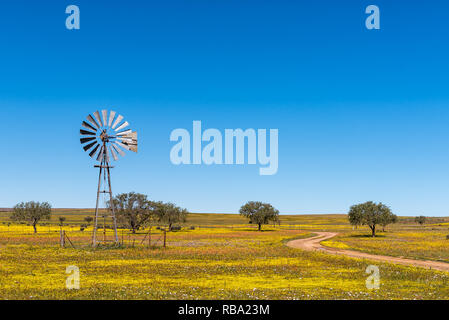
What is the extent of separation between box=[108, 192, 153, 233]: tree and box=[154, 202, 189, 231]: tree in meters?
5.90

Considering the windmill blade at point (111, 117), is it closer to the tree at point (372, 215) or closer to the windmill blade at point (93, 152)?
the windmill blade at point (93, 152)

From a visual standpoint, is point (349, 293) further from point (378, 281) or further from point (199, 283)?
point (199, 283)

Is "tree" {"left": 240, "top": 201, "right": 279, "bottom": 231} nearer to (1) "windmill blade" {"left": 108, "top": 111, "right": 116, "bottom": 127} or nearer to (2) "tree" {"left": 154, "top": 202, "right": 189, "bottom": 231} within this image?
(2) "tree" {"left": 154, "top": 202, "right": 189, "bottom": 231}

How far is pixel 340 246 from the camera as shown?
54312 mm

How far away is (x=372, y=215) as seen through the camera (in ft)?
302

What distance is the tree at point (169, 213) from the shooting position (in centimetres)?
10912

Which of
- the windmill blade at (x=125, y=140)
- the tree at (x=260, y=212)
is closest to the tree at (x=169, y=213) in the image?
the tree at (x=260, y=212)

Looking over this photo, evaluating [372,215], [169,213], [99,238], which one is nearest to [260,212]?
[169,213]

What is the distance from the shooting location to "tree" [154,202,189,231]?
109125 mm

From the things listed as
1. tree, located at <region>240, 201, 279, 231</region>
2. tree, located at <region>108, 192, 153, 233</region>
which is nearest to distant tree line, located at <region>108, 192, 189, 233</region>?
tree, located at <region>108, 192, 153, 233</region>

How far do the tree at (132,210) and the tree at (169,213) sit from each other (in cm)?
590

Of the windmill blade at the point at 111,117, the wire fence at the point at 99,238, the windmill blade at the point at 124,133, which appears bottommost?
the wire fence at the point at 99,238
